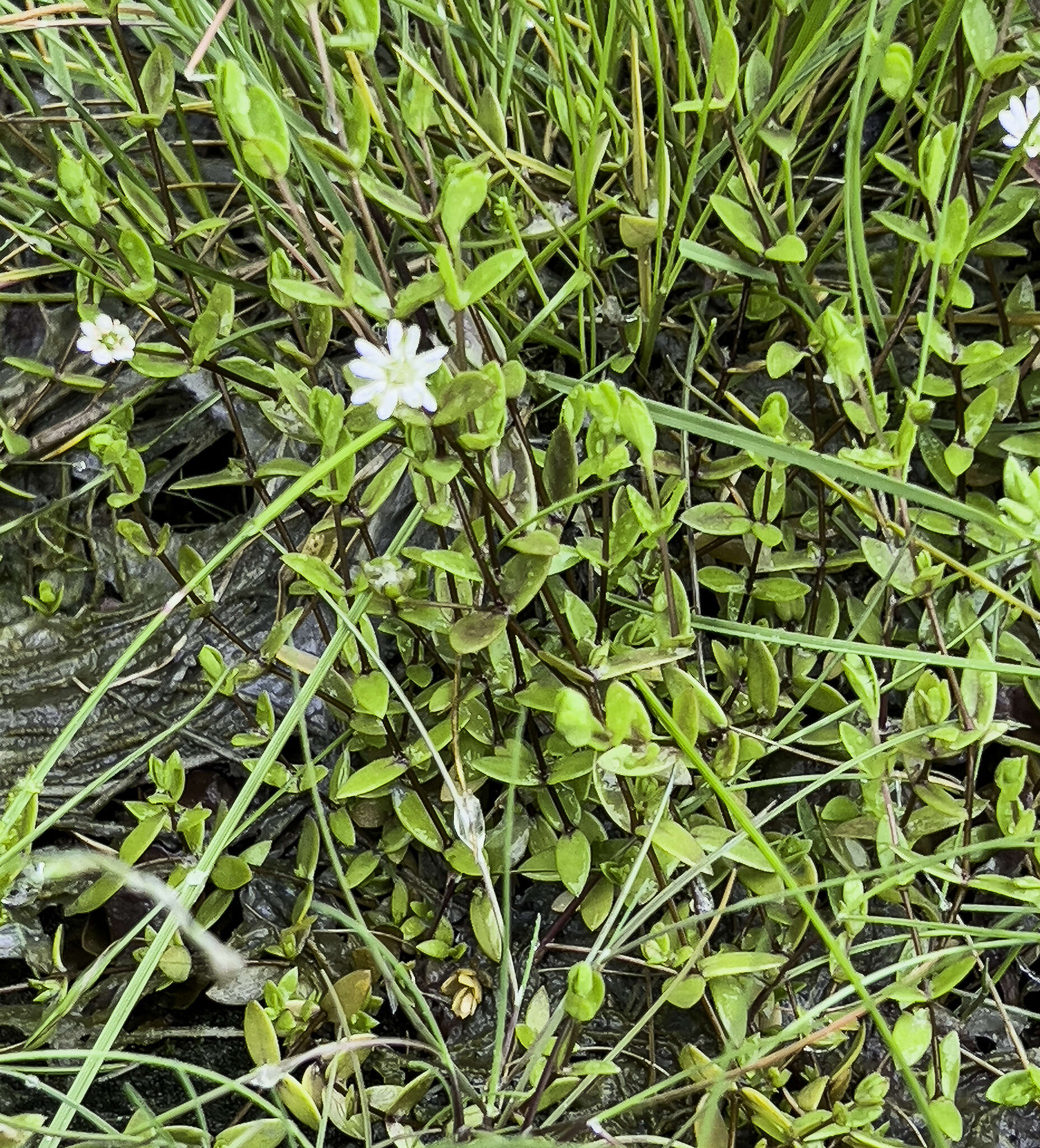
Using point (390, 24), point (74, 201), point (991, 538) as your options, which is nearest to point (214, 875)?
point (74, 201)

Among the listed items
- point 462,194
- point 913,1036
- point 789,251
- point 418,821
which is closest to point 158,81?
point 462,194

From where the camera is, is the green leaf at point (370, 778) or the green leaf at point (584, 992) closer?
the green leaf at point (584, 992)

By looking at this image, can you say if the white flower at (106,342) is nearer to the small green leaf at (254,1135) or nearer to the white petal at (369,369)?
the white petal at (369,369)

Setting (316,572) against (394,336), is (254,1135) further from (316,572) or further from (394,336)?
(394,336)

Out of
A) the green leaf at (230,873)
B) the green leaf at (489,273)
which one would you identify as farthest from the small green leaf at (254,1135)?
the green leaf at (489,273)

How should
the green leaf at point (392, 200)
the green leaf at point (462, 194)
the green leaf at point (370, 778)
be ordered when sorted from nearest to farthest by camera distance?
the green leaf at point (462, 194) < the green leaf at point (392, 200) < the green leaf at point (370, 778)

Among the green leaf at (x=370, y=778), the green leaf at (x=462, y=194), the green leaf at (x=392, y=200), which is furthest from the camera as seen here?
the green leaf at (x=370, y=778)

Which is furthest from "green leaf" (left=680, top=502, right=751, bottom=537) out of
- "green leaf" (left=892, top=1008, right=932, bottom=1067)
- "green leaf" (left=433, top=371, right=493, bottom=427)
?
"green leaf" (left=892, top=1008, right=932, bottom=1067)

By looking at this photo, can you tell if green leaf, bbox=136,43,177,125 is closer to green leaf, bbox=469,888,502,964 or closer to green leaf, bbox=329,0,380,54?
green leaf, bbox=329,0,380,54
